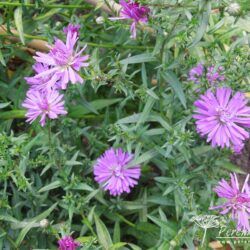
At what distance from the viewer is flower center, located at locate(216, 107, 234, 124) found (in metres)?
1.32

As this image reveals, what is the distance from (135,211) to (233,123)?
1.86 feet

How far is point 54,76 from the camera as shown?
1.27 meters

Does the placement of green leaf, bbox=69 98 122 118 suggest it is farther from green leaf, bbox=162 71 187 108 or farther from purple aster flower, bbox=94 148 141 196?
green leaf, bbox=162 71 187 108

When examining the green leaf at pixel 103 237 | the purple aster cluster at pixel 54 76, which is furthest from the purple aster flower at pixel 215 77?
the green leaf at pixel 103 237

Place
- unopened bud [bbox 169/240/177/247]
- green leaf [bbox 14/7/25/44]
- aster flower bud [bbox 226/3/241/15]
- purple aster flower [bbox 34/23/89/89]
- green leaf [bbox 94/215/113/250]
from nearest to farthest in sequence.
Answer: aster flower bud [bbox 226/3/241/15]
purple aster flower [bbox 34/23/89/89]
unopened bud [bbox 169/240/177/247]
green leaf [bbox 94/215/113/250]
green leaf [bbox 14/7/25/44]

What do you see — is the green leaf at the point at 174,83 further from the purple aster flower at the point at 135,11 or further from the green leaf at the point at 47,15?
the green leaf at the point at 47,15

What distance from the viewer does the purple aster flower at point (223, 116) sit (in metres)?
1.32

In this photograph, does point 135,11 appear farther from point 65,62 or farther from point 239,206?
point 239,206

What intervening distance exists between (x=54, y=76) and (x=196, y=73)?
0.51 meters

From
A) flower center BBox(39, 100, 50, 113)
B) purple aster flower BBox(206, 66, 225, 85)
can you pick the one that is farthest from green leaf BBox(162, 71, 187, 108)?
flower center BBox(39, 100, 50, 113)

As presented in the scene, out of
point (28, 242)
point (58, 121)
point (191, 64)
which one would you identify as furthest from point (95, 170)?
point (191, 64)

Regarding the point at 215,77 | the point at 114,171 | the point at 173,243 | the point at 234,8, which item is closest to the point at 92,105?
the point at 114,171

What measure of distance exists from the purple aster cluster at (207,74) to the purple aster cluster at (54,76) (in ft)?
1.25

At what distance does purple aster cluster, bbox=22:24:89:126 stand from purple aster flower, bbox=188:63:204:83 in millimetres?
389
